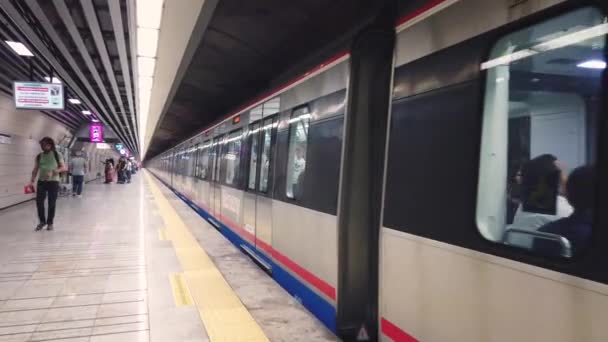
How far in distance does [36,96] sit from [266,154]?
25.7ft

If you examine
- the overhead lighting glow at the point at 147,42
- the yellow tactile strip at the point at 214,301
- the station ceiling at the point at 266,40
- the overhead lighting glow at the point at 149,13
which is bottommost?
the yellow tactile strip at the point at 214,301

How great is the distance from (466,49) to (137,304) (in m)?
3.54

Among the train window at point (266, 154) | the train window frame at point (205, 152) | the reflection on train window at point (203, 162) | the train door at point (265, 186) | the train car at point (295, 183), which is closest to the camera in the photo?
the train car at point (295, 183)

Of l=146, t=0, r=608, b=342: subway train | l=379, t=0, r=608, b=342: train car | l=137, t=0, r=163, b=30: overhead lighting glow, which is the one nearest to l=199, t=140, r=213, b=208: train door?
l=137, t=0, r=163, b=30: overhead lighting glow

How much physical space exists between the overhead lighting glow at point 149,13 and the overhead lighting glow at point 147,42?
274 mm

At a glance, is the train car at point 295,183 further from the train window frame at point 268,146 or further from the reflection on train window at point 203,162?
the reflection on train window at point 203,162

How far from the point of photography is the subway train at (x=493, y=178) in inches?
63.4

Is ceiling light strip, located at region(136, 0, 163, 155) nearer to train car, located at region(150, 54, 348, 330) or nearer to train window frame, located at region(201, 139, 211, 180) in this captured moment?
train car, located at region(150, 54, 348, 330)

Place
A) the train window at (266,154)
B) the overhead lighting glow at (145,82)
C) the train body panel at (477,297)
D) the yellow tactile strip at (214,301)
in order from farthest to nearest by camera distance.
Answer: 1. the overhead lighting glow at (145,82)
2. the train window at (266,154)
3. the yellow tactile strip at (214,301)
4. the train body panel at (477,297)

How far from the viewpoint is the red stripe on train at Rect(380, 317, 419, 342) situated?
253 centimetres

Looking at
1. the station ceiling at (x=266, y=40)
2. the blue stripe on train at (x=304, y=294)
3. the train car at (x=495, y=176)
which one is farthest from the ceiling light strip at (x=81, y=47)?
the train car at (x=495, y=176)

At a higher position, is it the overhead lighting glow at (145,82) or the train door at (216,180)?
the overhead lighting glow at (145,82)

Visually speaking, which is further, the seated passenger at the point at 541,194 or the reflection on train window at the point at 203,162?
the reflection on train window at the point at 203,162

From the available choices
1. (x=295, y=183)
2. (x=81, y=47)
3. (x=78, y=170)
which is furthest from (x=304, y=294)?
(x=78, y=170)
